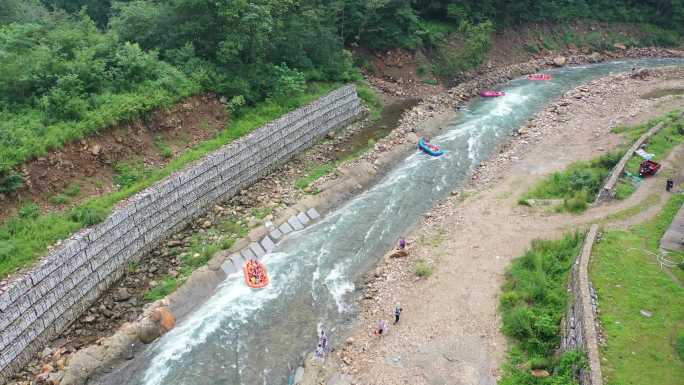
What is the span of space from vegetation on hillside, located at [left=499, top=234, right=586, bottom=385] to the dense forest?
68.8ft

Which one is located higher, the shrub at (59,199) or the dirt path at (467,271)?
the shrub at (59,199)

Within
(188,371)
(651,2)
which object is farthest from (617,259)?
(651,2)

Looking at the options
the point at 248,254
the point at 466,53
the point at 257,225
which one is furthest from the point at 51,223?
→ the point at 466,53

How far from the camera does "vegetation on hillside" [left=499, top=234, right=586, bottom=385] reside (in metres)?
17.2

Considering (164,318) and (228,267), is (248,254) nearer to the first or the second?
(228,267)

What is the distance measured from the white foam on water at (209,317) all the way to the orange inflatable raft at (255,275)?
23 cm

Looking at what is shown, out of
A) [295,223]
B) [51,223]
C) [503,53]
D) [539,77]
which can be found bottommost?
[295,223]

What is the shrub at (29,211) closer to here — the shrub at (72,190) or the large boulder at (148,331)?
the shrub at (72,190)

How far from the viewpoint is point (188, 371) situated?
19.1 metres

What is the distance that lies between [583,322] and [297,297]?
11748mm

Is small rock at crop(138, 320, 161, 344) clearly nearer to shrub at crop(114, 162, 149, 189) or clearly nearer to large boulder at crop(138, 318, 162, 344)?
large boulder at crop(138, 318, 162, 344)

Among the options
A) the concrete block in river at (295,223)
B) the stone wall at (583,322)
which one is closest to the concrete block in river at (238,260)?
the concrete block in river at (295,223)

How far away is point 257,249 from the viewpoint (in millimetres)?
25500

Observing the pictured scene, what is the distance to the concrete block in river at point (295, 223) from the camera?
27595 mm
